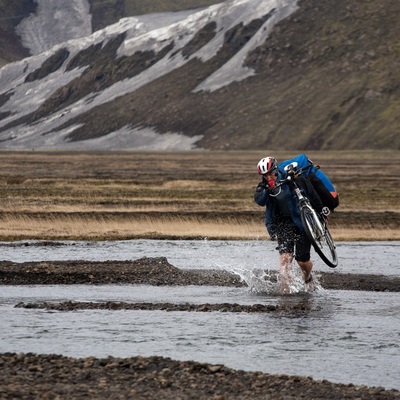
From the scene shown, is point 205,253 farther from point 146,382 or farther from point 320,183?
point 146,382

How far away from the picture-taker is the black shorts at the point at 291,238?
21672mm

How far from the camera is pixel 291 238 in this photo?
21719mm

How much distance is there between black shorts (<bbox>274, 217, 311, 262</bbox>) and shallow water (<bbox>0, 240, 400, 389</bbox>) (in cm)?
82

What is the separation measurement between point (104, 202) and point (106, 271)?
2623 centimetres

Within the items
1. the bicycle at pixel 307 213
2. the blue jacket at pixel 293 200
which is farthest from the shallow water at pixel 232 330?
the blue jacket at pixel 293 200

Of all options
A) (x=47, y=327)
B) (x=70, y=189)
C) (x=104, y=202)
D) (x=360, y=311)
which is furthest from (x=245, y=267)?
(x=70, y=189)

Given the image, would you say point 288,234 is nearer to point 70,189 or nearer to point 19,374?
point 19,374

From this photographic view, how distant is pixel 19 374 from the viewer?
13.2m

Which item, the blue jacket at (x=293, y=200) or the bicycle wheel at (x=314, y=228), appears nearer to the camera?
the bicycle wheel at (x=314, y=228)

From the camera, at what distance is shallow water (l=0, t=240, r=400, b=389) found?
14688mm

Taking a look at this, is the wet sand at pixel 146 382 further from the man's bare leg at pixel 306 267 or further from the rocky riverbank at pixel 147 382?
the man's bare leg at pixel 306 267

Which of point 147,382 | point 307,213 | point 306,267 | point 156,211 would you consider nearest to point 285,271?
point 306,267

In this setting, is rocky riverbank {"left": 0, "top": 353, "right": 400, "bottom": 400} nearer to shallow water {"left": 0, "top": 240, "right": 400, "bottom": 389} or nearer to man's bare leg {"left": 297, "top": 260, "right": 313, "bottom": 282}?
shallow water {"left": 0, "top": 240, "right": 400, "bottom": 389}

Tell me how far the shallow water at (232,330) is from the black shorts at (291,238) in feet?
2.67
